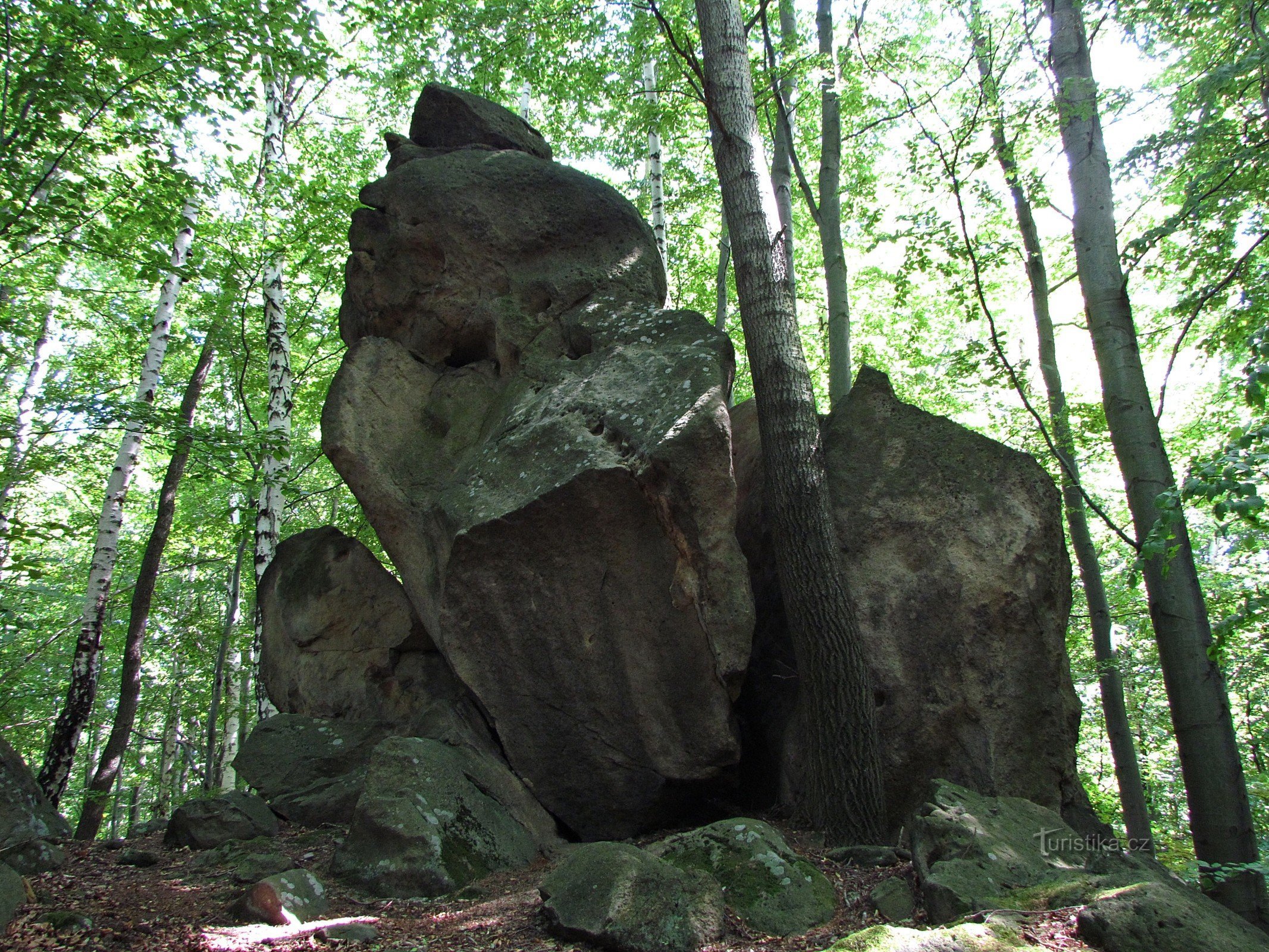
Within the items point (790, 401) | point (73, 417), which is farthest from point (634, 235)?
point (73, 417)

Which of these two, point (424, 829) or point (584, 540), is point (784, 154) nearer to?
point (584, 540)

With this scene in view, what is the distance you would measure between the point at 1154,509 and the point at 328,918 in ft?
24.6

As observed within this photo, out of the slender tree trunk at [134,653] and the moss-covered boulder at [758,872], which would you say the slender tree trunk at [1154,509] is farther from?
the slender tree trunk at [134,653]

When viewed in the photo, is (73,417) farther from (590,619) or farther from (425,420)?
(590,619)

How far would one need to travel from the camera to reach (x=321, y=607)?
29.6 feet

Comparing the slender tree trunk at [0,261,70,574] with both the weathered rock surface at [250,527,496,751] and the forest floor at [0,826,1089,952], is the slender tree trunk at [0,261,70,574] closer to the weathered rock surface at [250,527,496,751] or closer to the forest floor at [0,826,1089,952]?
the weathered rock surface at [250,527,496,751]

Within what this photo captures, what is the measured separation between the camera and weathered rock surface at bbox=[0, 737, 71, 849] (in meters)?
6.61

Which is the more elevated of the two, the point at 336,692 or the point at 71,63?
the point at 71,63

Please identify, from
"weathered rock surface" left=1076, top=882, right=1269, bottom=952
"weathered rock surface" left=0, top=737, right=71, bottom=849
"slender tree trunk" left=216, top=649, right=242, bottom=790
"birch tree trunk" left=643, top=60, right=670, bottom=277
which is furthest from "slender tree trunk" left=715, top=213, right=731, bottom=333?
"weathered rock surface" left=1076, top=882, right=1269, bottom=952

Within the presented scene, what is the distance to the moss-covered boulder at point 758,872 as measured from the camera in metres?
4.52

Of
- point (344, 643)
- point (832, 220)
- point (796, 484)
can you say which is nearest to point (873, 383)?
point (796, 484)

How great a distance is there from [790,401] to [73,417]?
9.49m

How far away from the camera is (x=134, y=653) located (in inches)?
438

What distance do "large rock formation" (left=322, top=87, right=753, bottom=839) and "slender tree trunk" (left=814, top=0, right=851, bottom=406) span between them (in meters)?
4.36
